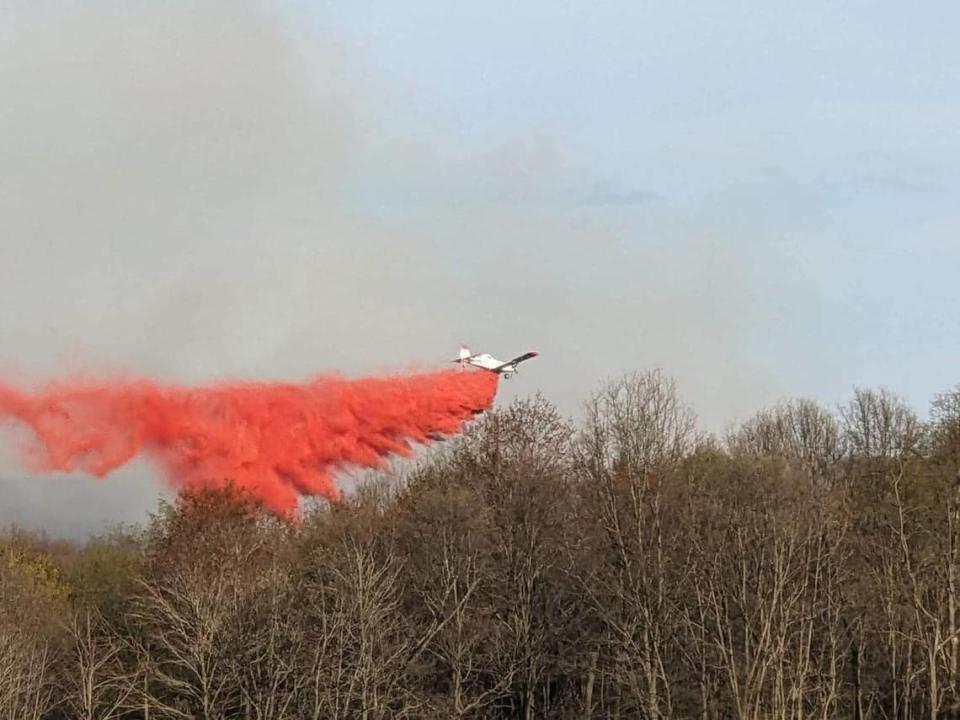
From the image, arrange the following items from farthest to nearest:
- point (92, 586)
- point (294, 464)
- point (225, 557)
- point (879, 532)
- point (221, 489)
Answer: point (294, 464), point (92, 586), point (221, 489), point (879, 532), point (225, 557)

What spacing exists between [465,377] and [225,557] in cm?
2207

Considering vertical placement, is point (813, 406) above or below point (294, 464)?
above

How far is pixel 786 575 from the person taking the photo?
4112 centimetres

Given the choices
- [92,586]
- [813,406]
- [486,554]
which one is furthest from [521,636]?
[813,406]

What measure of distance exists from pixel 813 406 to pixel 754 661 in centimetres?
4108

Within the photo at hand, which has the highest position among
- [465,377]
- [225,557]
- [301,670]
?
[465,377]

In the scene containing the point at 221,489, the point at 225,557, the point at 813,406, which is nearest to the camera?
the point at 225,557

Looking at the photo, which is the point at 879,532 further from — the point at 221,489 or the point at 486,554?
the point at 221,489

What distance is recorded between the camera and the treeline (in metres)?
41.5

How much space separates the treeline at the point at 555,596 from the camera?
136ft

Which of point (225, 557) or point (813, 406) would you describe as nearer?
point (225, 557)

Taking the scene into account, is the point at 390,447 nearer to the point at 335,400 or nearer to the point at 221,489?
the point at 335,400

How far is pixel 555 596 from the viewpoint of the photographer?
5409 centimetres

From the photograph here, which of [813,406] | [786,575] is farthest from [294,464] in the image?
[786,575]
